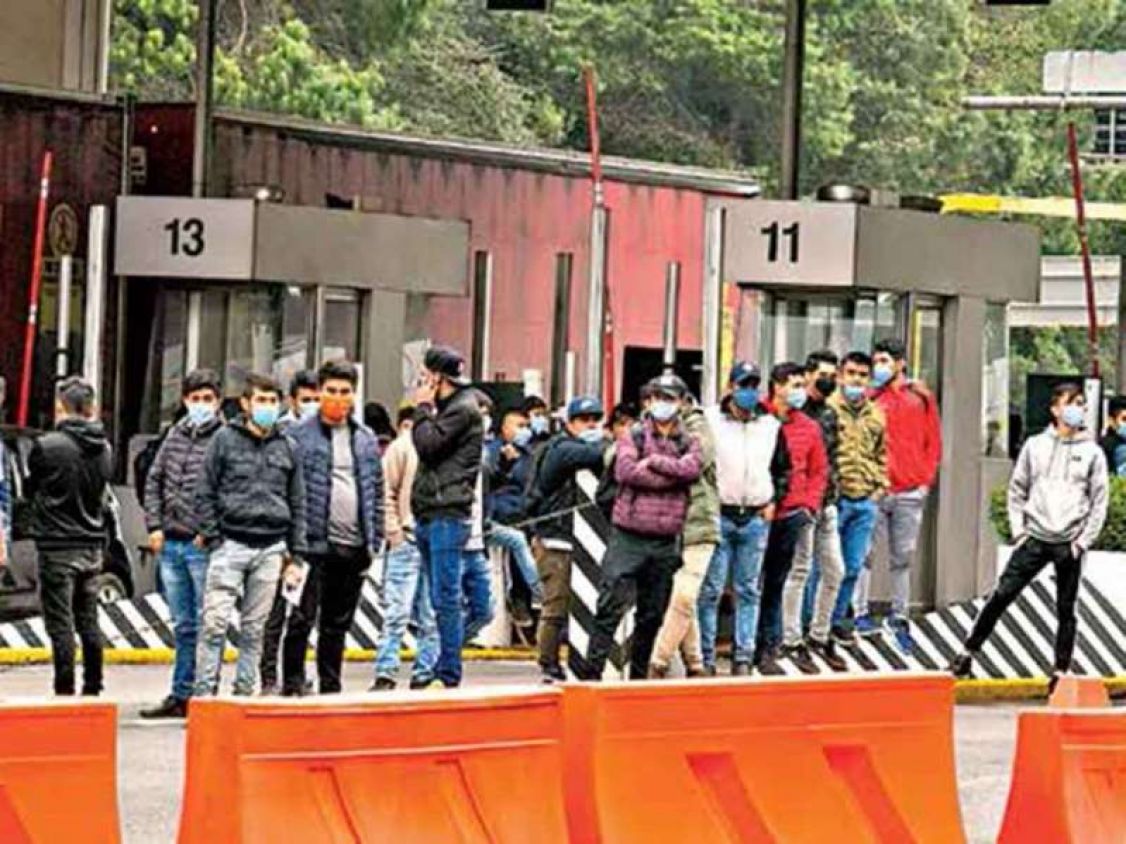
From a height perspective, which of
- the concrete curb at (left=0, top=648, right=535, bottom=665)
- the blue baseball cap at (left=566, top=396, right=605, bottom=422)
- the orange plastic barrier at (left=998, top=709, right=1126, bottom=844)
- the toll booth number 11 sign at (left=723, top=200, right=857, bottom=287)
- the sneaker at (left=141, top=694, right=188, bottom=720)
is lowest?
the concrete curb at (left=0, top=648, right=535, bottom=665)

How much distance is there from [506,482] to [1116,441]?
429 inches

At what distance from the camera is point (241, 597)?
19.0m

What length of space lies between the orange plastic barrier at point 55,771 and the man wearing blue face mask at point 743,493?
11.8 metres

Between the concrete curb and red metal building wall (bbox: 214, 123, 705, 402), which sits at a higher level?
red metal building wall (bbox: 214, 123, 705, 402)

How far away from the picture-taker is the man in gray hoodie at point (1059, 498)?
22.5 metres

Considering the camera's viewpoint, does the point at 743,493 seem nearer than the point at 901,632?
Yes

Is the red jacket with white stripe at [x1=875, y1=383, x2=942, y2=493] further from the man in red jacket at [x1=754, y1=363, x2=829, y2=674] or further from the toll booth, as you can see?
the toll booth

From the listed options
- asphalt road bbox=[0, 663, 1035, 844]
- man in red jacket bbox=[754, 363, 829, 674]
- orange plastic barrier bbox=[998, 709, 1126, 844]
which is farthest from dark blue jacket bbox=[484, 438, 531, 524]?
orange plastic barrier bbox=[998, 709, 1126, 844]

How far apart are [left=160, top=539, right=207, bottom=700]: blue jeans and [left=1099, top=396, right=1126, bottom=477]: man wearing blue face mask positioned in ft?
54.1

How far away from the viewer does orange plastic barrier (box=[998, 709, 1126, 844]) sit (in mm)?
12141

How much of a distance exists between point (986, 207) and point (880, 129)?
22140 mm

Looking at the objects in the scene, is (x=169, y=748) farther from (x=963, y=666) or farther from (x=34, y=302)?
(x=34, y=302)

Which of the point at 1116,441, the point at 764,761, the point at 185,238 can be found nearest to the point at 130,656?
the point at 185,238

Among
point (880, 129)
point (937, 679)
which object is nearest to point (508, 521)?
point (937, 679)
